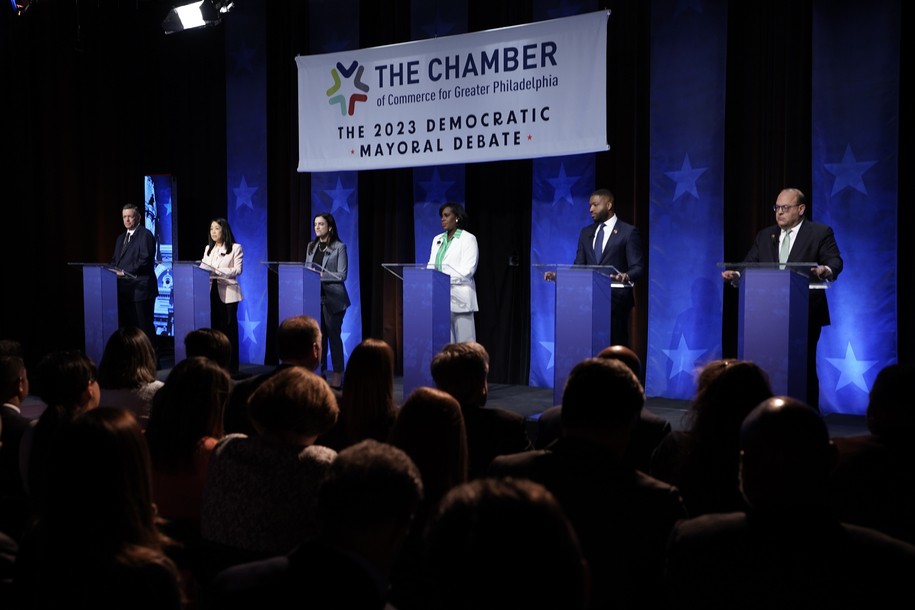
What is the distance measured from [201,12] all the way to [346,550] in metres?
6.83

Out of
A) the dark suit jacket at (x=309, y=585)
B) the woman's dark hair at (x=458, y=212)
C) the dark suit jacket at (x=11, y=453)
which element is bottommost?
the dark suit jacket at (x=11, y=453)

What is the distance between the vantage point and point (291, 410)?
1897 mm

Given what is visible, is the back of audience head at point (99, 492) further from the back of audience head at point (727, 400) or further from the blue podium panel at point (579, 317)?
the blue podium panel at point (579, 317)

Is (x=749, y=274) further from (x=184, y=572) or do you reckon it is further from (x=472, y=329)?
(x=184, y=572)

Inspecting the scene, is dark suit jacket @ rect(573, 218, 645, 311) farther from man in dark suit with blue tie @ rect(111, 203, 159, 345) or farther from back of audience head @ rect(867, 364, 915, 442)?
man in dark suit with blue tie @ rect(111, 203, 159, 345)

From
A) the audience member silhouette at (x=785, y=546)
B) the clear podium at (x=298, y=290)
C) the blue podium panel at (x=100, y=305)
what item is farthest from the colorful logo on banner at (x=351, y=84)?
the audience member silhouette at (x=785, y=546)

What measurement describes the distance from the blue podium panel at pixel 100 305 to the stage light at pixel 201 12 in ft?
7.56

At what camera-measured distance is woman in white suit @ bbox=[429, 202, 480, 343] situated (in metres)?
6.01

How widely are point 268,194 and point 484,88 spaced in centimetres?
292

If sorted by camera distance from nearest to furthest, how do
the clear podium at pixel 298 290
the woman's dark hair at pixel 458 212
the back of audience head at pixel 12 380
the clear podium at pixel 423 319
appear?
the back of audience head at pixel 12 380 < the clear podium at pixel 423 319 < the clear podium at pixel 298 290 < the woman's dark hair at pixel 458 212

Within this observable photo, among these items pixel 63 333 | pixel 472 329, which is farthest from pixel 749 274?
pixel 63 333

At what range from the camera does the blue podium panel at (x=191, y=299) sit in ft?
20.8

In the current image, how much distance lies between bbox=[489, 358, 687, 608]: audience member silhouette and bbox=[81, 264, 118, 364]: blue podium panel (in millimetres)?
5473

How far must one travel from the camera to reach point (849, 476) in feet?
6.30
